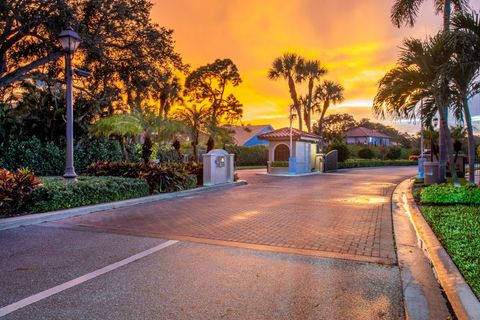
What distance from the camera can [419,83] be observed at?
11.7 m

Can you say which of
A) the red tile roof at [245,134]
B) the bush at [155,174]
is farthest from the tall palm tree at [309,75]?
the bush at [155,174]

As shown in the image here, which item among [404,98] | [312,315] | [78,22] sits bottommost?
[312,315]

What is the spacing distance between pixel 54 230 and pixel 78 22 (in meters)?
8.95

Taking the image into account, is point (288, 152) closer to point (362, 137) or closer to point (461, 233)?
point (461, 233)

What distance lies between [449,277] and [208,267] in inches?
120

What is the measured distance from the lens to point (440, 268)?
4.82 meters

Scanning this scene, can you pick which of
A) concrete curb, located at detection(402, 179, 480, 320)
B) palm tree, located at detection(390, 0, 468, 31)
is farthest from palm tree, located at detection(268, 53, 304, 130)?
concrete curb, located at detection(402, 179, 480, 320)

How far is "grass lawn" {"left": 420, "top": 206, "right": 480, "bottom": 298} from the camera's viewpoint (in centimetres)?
459

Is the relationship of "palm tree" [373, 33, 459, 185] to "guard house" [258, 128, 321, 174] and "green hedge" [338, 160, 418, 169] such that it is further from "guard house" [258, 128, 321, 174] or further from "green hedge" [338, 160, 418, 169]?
"green hedge" [338, 160, 418, 169]

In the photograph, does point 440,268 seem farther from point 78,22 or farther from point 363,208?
point 78,22

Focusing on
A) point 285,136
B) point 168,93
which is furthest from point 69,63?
point 285,136

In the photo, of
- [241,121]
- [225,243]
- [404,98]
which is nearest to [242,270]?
[225,243]

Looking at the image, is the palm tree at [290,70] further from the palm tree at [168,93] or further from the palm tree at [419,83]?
the palm tree at [419,83]

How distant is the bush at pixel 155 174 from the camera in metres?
13.4
